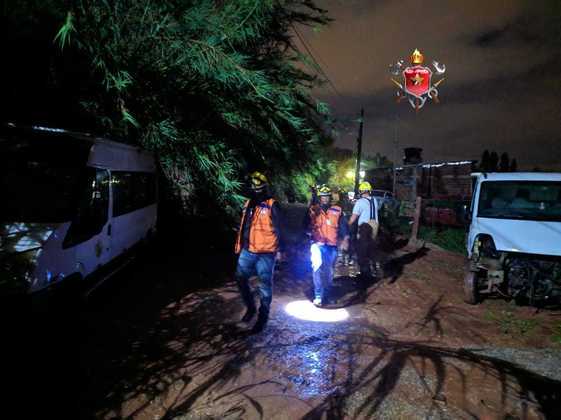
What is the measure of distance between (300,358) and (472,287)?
3895mm

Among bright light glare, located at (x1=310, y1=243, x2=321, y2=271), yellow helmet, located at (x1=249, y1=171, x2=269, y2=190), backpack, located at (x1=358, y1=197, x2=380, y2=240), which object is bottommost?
bright light glare, located at (x1=310, y1=243, x2=321, y2=271)

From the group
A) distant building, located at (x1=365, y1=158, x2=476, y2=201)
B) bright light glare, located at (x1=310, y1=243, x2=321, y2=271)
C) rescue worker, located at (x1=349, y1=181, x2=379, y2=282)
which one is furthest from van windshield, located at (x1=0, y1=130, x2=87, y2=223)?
distant building, located at (x1=365, y1=158, x2=476, y2=201)

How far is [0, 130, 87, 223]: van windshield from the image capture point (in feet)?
15.8

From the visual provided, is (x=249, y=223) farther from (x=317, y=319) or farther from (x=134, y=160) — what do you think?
(x=134, y=160)

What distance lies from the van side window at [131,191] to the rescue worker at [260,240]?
237cm

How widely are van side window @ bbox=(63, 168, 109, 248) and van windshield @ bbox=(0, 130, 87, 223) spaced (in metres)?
0.09

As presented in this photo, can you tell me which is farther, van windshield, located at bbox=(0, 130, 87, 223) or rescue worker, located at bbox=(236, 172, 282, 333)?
rescue worker, located at bbox=(236, 172, 282, 333)

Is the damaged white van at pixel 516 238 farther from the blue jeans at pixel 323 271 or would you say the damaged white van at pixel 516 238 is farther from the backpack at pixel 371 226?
the blue jeans at pixel 323 271

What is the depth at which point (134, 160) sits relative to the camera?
784 cm

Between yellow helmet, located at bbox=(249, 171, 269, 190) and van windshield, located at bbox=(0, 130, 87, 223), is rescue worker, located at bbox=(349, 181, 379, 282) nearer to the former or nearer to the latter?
yellow helmet, located at bbox=(249, 171, 269, 190)

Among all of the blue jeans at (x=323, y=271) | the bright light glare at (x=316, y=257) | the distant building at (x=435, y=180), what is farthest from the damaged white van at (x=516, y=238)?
the distant building at (x=435, y=180)

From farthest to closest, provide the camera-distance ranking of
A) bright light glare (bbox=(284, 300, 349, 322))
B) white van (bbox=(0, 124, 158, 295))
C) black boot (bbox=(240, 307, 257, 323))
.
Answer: bright light glare (bbox=(284, 300, 349, 322)), black boot (bbox=(240, 307, 257, 323)), white van (bbox=(0, 124, 158, 295))

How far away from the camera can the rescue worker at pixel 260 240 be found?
17.5 feet

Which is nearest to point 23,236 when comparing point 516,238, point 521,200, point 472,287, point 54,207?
point 54,207
